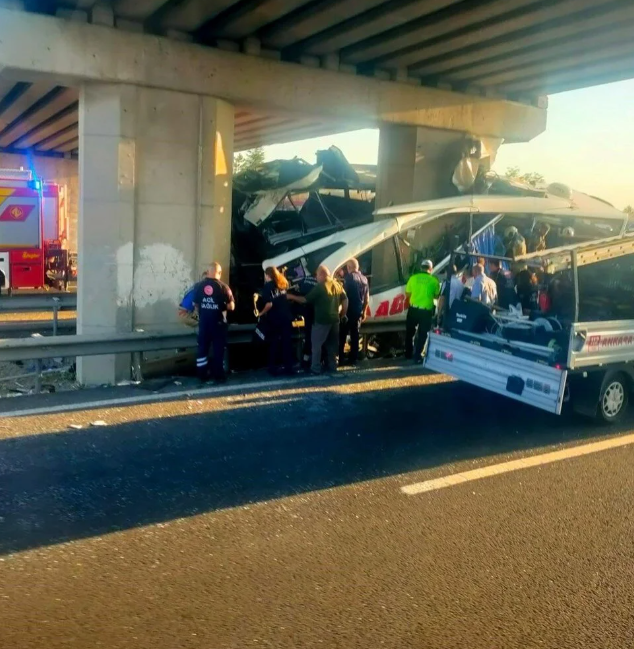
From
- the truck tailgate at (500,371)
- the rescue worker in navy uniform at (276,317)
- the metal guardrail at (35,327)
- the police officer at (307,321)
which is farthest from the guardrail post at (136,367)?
the truck tailgate at (500,371)

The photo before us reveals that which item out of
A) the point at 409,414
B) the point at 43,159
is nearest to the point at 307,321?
the point at 409,414

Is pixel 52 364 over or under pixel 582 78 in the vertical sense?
under

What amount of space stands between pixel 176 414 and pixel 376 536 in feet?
11.1

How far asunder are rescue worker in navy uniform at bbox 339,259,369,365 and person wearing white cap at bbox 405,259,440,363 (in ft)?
2.39

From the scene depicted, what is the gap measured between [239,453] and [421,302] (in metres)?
5.06

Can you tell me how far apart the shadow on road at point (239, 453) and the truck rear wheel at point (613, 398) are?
253 millimetres

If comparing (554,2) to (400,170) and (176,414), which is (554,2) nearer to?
(400,170)

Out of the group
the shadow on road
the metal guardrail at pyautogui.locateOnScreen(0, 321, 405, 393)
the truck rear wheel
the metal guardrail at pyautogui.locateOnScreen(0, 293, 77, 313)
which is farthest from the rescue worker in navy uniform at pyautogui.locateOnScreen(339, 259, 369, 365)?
the metal guardrail at pyautogui.locateOnScreen(0, 293, 77, 313)

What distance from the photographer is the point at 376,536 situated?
15.8 ft

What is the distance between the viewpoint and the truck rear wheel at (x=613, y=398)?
7.66 m

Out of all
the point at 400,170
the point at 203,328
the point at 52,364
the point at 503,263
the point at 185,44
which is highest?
the point at 185,44

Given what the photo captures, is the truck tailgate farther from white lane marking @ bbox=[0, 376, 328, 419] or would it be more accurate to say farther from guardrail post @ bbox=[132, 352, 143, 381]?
guardrail post @ bbox=[132, 352, 143, 381]

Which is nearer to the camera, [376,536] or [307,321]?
[376,536]

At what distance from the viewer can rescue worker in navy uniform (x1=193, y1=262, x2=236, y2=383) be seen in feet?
30.0
